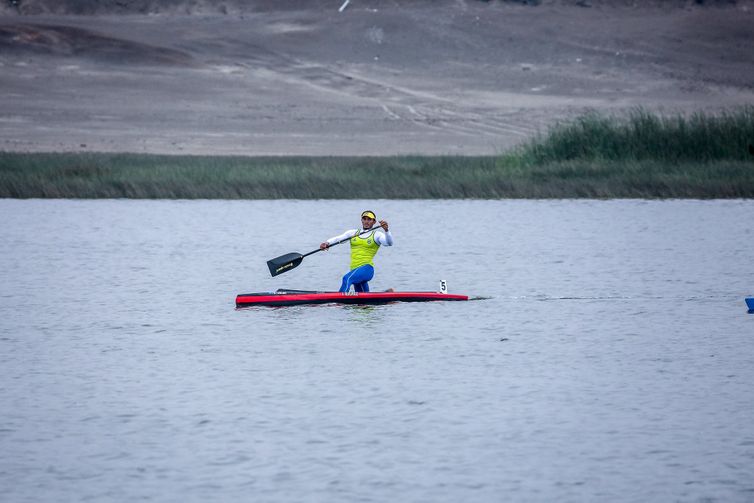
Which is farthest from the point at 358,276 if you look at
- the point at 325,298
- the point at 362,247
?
the point at 325,298

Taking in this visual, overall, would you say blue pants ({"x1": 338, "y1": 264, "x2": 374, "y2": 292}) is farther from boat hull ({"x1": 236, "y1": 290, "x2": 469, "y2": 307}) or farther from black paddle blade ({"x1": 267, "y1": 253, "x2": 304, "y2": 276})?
black paddle blade ({"x1": 267, "y1": 253, "x2": 304, "y2": 276})

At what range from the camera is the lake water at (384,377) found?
1048 cm

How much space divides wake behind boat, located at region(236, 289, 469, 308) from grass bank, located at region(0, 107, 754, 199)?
54.3 ft

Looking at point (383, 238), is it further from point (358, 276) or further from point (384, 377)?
point (384, 377)

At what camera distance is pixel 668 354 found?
15.4 metres

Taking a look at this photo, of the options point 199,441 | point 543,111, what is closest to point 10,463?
point 199,441

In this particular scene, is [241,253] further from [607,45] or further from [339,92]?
[607,45]

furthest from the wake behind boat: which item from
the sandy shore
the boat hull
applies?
the sandy shore

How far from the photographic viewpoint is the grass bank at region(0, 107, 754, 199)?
33.9m

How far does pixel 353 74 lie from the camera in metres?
72.6

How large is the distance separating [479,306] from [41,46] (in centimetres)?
5837

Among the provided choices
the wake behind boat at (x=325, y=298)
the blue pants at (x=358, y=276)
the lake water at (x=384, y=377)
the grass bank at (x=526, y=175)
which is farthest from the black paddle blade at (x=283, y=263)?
the grass bank at (x=526, y=175)

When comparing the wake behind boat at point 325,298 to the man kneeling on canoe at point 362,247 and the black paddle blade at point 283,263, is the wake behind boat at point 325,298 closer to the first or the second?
the man kneeling on canoe at point 362,247

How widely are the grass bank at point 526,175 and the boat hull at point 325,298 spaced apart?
16.5m
